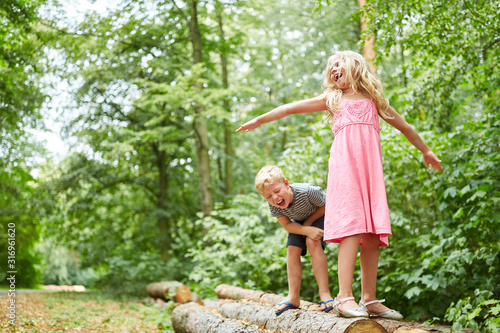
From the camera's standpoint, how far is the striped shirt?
3.20 metres

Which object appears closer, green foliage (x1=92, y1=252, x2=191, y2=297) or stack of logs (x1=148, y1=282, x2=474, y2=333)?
stack of logs (x1=148, y1=282, x2=474, y2=333)

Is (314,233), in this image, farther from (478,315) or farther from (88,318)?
(88,318)

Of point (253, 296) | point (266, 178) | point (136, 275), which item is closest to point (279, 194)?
point (266, 178)

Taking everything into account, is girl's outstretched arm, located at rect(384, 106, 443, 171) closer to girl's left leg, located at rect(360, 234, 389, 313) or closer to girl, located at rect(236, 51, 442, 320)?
girl, located at rect(236, 51, 442, 320)

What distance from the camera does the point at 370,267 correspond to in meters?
2.77

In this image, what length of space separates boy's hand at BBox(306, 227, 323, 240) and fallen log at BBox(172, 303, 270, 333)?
79cm

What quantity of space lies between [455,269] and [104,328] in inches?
166

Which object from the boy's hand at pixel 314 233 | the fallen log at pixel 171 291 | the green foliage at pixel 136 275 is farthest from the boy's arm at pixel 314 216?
the green foliage at pixel 136 275

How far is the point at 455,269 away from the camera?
4.17m

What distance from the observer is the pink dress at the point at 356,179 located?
260 cm

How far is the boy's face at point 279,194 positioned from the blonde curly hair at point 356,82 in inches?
25.4

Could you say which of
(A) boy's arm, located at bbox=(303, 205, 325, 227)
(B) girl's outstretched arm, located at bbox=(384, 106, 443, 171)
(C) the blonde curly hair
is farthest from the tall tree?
(B) girl's outstretched arm, located at bbox=(384, 106, 443, 171)

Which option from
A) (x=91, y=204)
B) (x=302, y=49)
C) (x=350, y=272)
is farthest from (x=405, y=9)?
(x=91, y=204)

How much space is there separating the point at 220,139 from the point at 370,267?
521 inches
